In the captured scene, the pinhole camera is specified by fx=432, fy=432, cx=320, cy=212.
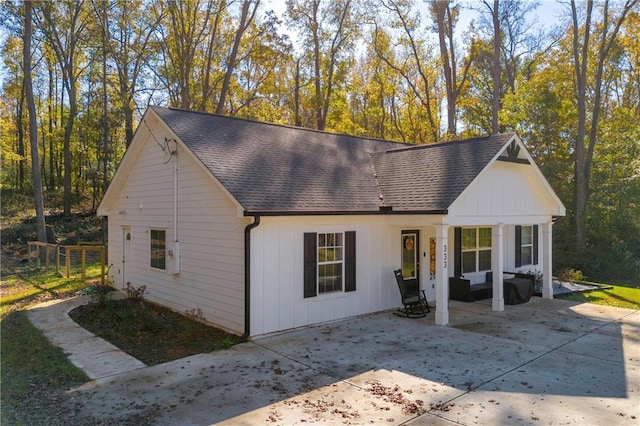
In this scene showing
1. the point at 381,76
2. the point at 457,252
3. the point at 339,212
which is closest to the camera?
the point at 339,212

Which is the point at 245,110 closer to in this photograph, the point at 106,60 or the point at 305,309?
the point at 106,60

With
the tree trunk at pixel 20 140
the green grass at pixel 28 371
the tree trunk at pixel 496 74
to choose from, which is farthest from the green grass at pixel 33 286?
A: the tree trunk at pixel 20 140

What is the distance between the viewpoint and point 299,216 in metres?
8.68

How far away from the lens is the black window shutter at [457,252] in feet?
39.5

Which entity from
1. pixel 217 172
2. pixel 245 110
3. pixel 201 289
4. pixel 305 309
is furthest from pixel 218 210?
pixel 245 110

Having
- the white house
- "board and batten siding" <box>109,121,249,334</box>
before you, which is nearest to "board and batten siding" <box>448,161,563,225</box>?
the white house

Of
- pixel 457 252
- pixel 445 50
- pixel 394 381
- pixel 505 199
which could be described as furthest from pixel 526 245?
pixel 445 50

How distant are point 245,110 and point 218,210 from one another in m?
19.9

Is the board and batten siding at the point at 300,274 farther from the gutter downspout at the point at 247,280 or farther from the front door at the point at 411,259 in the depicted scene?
the front door at the point at 411,259

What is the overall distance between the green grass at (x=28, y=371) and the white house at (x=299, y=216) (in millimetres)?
2888

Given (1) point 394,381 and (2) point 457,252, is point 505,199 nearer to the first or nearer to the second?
(2) point 457,252

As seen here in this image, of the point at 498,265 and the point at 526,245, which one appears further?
the point at 526,245

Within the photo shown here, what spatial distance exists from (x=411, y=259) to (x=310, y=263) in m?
3.36

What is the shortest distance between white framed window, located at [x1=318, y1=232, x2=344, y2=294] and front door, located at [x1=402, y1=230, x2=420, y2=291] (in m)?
2.13
